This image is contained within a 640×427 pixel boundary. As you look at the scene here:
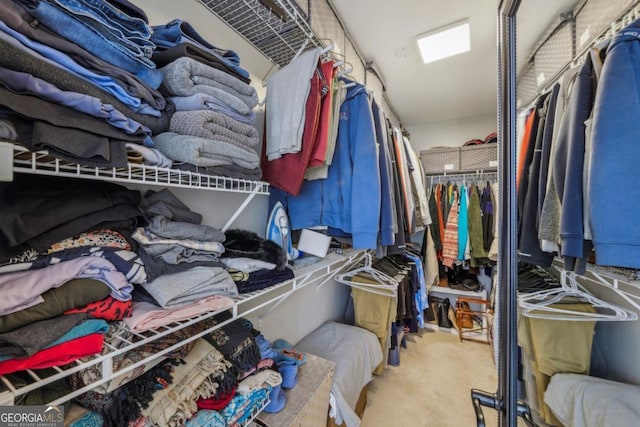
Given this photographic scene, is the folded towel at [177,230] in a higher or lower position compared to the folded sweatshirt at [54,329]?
higher

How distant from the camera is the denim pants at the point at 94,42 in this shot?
42cm

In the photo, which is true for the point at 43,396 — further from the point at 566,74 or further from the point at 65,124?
the point at 566,74

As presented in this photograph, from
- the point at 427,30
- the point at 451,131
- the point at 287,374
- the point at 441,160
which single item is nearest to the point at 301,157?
the point at 287,374

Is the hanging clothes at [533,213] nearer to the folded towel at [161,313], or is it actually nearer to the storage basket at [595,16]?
the storage basket at [595,16]

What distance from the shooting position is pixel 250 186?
33.9 inches

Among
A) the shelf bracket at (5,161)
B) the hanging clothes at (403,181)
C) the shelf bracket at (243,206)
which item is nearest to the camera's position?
the shelf bracket at (5,161)

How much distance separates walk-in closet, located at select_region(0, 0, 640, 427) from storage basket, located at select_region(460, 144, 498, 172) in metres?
1.38

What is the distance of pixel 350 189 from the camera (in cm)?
110

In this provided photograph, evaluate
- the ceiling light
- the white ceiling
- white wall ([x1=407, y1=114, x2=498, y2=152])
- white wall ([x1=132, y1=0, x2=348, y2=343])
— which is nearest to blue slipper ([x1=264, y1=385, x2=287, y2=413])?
white wall ([x1=132, y1=0, x2=348, y2=343])

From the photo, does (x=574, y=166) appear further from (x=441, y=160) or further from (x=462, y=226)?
(x=441, y=160)

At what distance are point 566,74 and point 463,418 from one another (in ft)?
6.26

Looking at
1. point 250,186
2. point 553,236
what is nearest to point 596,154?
point 553,236

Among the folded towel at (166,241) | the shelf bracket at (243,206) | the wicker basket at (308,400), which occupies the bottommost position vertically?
the wicker basket at (308,400)

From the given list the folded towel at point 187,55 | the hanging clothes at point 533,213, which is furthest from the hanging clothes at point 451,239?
the folded towel at point 187,55
